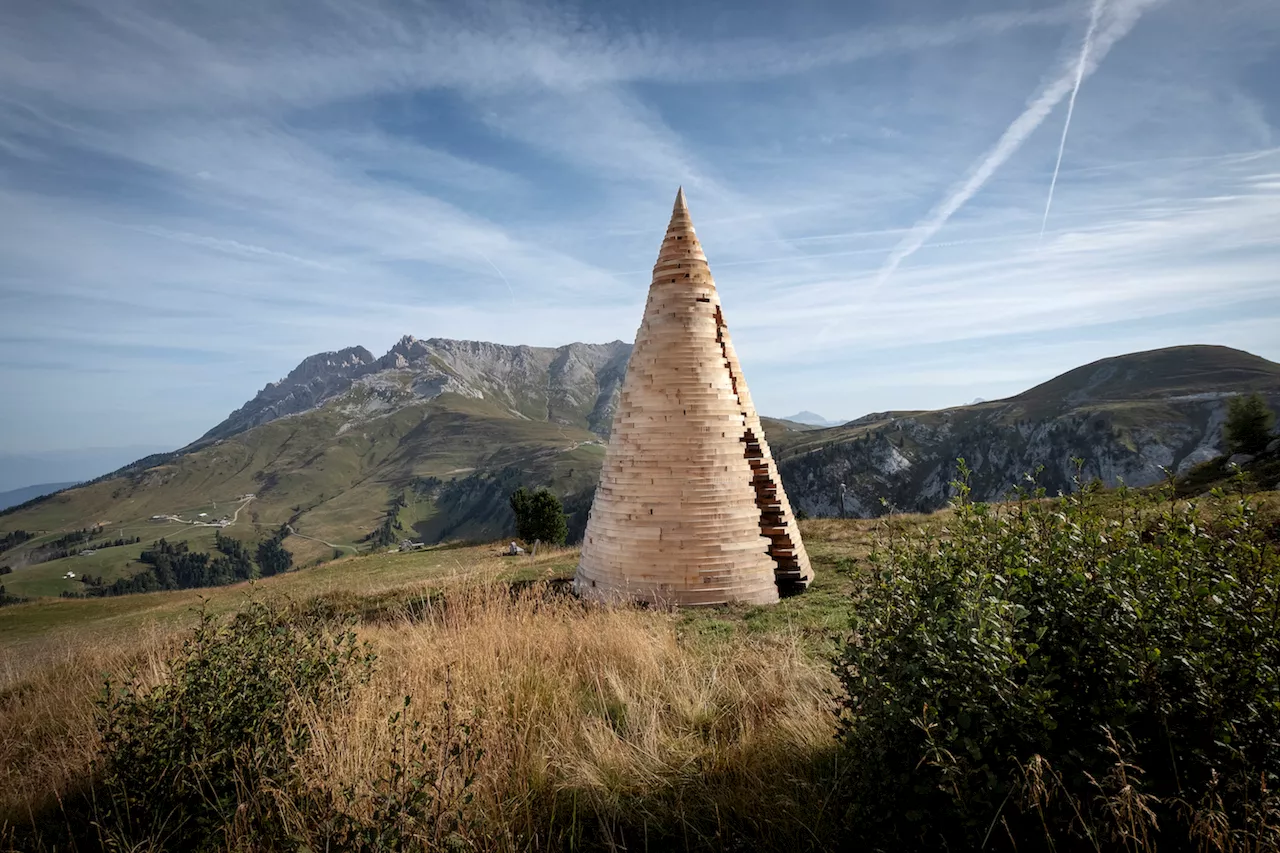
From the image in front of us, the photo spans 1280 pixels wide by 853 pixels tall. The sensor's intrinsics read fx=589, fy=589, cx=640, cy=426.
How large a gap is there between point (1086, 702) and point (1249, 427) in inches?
1759

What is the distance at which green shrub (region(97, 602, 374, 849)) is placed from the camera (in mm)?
3760

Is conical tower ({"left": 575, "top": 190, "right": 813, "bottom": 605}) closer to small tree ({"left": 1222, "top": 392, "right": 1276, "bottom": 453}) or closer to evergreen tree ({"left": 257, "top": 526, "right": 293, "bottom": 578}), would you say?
small tree ({"left": 1222, "top": 392, "right": 1276, "bottom": 453})

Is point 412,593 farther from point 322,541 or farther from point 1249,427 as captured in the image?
point 322,541

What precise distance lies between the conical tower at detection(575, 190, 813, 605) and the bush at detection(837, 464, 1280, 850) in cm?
761

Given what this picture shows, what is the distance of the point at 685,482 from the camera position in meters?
11.0

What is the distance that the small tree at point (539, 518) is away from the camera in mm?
30641

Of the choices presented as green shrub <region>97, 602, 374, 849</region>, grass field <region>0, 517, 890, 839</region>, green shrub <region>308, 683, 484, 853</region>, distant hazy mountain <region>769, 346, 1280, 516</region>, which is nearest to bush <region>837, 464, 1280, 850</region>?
grass field <region>0, 517, 890, 839</region>

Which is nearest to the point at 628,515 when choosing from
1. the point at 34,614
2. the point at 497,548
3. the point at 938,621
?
the point at 938,621

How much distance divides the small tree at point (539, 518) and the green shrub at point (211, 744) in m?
25.5

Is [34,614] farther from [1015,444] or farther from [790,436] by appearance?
[790,436]

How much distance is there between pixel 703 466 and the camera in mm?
11172

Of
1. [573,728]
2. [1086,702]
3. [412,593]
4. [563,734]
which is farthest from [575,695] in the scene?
[412,593]

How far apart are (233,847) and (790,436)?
191m

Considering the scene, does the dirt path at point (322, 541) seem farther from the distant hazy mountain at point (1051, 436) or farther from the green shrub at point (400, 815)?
the green shrub at point (400, 815)
